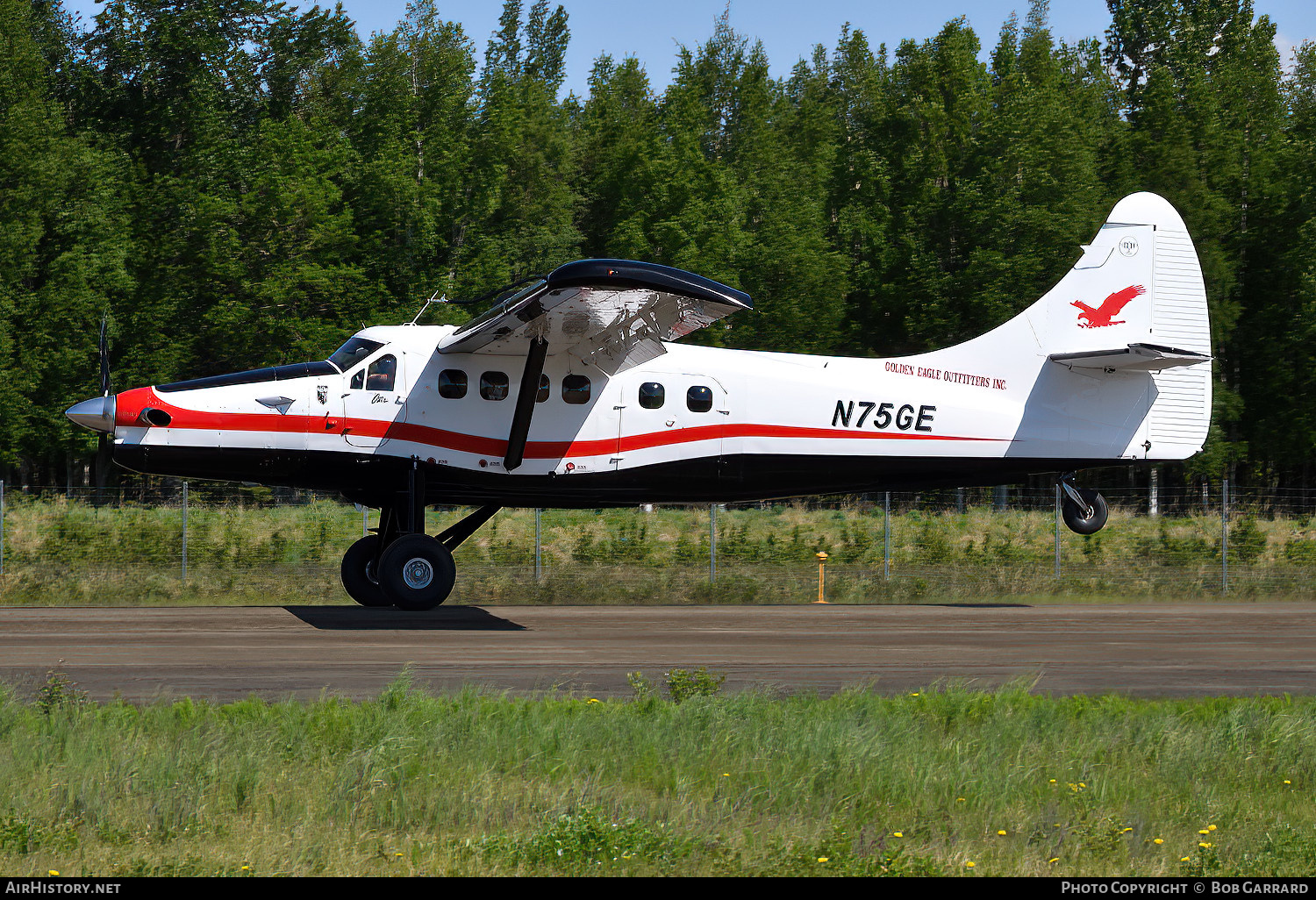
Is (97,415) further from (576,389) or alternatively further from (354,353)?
(576,389)

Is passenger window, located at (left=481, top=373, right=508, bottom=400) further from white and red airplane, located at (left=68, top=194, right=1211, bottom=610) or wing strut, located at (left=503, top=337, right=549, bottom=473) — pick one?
wing strut, located at (left=503, top=337, right=549, bottom=473)

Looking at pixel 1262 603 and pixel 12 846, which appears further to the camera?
pixel 1262 603

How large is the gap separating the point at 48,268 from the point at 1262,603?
3596 centimetres

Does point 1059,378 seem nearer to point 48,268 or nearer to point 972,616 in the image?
point 972,616

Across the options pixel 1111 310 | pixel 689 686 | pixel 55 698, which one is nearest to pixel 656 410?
pixel 1111 310

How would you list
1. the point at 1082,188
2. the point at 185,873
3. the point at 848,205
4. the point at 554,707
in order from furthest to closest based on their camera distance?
the point at 848,205 → the point at 1082,188 → the point at 554,707 → the point at 185,873

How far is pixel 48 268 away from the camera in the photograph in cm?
3906

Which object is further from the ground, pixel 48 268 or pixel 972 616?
pixel 48 268

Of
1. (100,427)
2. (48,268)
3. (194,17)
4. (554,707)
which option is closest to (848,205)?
(194,17)

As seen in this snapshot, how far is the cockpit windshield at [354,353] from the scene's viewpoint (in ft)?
51.9

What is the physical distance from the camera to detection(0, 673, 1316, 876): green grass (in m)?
5.56

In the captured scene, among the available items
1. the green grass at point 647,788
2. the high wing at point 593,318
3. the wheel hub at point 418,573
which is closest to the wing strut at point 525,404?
the high wing at point 593,318

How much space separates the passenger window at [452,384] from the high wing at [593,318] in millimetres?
312

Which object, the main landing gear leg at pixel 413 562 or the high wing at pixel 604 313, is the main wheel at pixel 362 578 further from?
the high wing at pixel 604 313
